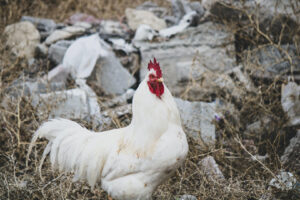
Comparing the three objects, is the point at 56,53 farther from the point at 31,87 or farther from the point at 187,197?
the point at 187,197

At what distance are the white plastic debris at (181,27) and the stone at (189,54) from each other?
187 millimetres

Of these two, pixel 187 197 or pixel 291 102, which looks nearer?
pixel 187 197

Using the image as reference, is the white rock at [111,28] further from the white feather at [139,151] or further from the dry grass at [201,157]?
the white feather at [139,151]

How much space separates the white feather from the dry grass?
32 centimetres

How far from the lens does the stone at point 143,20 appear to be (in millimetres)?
6215

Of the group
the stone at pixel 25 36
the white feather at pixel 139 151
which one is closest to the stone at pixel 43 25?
the stone at pixel 25 36

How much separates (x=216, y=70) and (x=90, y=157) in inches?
120

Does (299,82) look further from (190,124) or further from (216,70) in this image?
(190,124)

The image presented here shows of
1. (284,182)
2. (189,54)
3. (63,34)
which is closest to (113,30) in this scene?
(63,34)

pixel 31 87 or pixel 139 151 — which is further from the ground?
pixel 139 151

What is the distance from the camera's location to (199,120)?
12.5ft

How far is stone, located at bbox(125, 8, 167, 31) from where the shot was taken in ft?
20.4

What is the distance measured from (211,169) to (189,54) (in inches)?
95.2

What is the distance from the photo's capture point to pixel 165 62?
5.20 m
